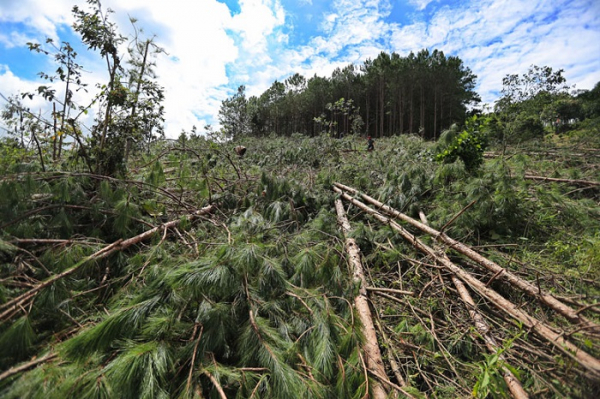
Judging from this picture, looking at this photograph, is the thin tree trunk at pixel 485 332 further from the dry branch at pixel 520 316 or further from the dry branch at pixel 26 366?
the dry branch at pixel 26 366

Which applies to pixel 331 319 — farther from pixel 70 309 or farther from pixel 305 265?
pixel 70 309

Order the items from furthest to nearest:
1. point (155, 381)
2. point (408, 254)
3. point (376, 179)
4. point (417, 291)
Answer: point (376, 179) < point (408, 254) < point (417, 291) < point (155, 381)

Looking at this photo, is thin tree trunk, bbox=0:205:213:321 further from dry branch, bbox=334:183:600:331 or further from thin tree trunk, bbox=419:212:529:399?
dry branch, bbox=334:183:600:331

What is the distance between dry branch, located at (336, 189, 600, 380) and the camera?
3.76 feet

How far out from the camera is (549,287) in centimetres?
220

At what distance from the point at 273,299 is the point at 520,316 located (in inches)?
62.8

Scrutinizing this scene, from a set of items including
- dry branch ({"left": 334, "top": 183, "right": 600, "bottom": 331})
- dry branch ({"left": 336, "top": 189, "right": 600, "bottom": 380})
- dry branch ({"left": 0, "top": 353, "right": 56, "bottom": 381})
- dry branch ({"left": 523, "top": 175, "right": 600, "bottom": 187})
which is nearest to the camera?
dry branch ({"left": 0, "top": 353, "right": 56, "bottom": 381})

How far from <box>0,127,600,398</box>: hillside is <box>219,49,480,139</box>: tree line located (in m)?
23.9

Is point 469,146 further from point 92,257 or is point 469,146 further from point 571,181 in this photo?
point 92,257

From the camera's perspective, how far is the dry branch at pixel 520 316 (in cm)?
115

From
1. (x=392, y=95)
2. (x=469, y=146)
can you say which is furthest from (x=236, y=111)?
(x=469, y=146)

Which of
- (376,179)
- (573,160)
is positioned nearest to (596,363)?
(376,179)

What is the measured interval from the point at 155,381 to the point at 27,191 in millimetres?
1928

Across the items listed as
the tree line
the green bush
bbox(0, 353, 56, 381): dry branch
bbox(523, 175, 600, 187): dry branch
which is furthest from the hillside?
the tree line
